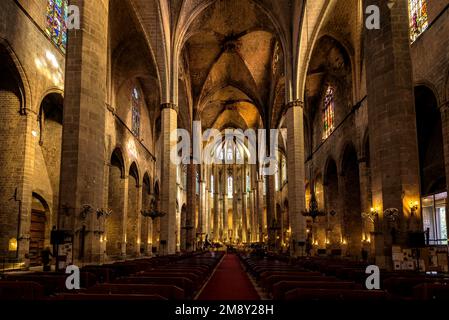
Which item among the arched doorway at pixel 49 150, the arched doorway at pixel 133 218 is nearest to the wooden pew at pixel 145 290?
the arched doorway at pixel 49 150

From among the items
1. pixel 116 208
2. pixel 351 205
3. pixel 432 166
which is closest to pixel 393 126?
pixel 432 166

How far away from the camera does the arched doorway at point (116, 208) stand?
27.1 meters

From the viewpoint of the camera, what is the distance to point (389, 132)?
33.6ft

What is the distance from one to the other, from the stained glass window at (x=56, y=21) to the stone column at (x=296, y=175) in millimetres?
13668

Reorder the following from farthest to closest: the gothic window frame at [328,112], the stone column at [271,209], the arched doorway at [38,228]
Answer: the stone column at [271,209] < the gothic window frame at [328,112] < the arched doorway at [38,228]

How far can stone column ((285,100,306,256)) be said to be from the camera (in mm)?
22984

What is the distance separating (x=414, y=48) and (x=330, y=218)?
1571 cm

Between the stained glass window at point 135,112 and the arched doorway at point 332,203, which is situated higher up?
the stained glass window at point 135,112

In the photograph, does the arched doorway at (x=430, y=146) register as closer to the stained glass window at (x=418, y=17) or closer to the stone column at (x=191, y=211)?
the stained glass window at (x=418, y=17)

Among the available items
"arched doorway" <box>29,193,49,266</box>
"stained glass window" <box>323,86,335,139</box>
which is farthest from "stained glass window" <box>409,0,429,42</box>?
"arched doorway" <box>29,193,49,266</box>

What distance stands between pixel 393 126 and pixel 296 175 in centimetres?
1380

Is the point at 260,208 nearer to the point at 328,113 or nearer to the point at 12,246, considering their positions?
the point at 328,113

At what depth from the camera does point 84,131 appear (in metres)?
10.8
